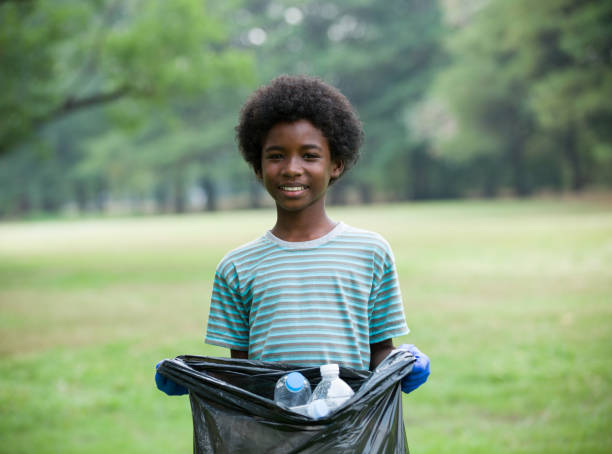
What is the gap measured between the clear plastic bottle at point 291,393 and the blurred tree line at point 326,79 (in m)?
12.6

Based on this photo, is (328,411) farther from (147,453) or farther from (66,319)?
(66,319)

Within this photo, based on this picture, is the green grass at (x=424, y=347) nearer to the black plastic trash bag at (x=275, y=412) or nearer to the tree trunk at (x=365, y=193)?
the black plastic trash bag at (x=275, y=412)

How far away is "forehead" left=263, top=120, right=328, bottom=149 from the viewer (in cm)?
200

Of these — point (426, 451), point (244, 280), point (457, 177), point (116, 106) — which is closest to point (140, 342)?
point (426, 451)

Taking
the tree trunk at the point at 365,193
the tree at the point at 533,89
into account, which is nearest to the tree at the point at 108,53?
the tree at the point at 533,89

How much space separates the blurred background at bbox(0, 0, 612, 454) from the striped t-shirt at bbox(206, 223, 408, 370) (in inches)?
93.7

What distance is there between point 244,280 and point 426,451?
8.17 feet

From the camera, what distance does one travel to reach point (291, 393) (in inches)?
68.9

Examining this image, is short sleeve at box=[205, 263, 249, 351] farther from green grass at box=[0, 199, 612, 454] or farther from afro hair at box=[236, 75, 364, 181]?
green grass at box=[0, 199, 612, 454]

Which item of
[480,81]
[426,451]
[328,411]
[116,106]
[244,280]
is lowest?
[426,451]

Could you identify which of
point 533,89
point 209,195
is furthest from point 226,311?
point 209,195

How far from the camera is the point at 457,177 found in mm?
47656

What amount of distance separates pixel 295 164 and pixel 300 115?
0.16m

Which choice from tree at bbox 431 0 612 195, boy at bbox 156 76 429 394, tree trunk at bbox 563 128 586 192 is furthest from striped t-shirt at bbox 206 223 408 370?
tree trunk at bbox 563 128 586 192
